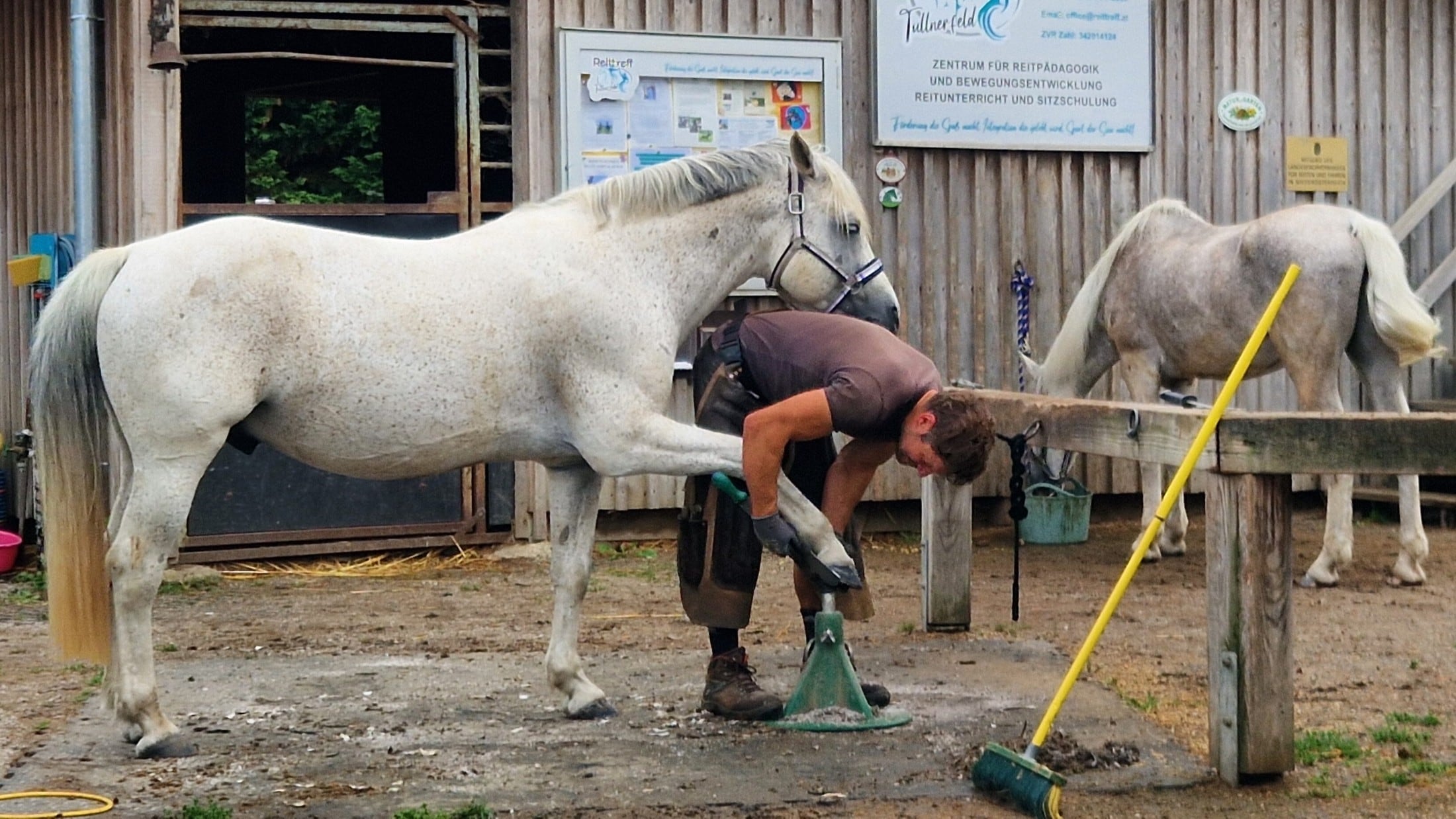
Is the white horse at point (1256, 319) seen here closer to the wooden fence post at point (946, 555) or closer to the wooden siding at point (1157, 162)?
the wooden siding at point (1157, 162)

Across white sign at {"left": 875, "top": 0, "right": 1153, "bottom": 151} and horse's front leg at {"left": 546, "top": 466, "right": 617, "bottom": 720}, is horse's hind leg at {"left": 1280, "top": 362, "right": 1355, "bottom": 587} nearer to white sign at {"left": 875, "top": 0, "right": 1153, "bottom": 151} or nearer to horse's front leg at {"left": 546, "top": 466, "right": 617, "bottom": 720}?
white sign at {"left": 875, "top": 0, "right": 1153, "bottom": 151}

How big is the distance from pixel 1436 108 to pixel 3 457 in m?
9.01

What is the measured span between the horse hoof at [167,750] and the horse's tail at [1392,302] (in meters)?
5.13

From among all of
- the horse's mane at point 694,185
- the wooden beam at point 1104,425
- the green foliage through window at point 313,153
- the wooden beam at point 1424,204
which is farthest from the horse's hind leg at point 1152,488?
the green foliage through window at point 313,153

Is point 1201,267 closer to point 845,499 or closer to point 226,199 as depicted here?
point 845,499

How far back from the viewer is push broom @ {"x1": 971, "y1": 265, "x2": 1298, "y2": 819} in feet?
11.5

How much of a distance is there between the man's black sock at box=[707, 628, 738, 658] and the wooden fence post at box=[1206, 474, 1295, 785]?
4.84ft

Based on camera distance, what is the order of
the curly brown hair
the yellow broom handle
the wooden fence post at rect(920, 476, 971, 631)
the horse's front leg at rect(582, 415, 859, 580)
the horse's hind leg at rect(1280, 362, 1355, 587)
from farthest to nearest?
the horse's hind leg at rect(1280, 362, 1355, 587) < the wooden fence post at rect(920, 476, 971, 631) < the horse's front leg at rect(582, 415, 859, 580) < the curly brown hair < the yellow broom handle

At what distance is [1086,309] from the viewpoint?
797 cm

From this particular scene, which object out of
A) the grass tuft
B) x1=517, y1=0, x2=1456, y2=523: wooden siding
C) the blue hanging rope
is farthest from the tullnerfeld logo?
the grass tuft

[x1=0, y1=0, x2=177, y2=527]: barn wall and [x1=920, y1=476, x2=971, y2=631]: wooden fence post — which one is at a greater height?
[x1=0, y1=0, x2=177, y2=527]: barn wall

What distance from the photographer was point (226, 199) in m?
11.9

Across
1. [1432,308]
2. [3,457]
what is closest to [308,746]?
[3,457]

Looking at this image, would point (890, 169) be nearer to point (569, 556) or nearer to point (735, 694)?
point (569, 556)
